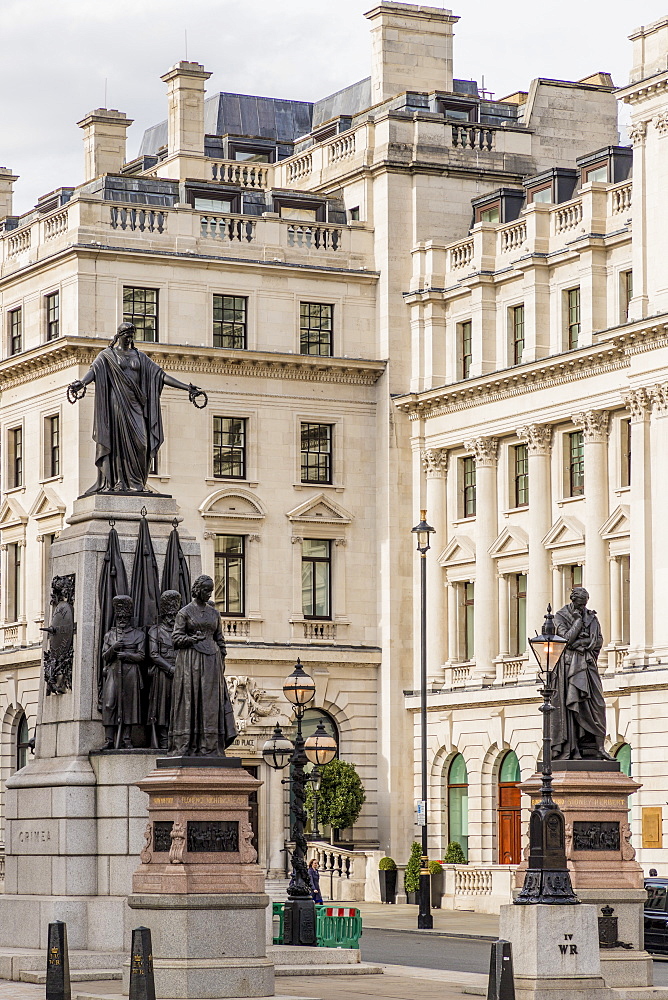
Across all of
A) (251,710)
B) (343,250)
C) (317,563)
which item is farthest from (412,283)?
(251,710)

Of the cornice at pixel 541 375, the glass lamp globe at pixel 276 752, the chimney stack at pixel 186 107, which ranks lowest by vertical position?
the glass lamp globe at pixel 276 752

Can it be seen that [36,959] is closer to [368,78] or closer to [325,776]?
[325,776]

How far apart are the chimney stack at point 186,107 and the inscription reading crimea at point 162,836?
4952 centimetres

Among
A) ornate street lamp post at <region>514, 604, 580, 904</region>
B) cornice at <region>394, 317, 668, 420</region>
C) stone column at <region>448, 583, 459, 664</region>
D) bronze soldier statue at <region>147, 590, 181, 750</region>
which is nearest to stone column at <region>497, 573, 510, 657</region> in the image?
stone column at <region>448, 583, 459, 664</region>

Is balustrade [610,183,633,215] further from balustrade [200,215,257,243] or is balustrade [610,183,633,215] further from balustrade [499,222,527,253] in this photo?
balustrade [200,215,257,243]

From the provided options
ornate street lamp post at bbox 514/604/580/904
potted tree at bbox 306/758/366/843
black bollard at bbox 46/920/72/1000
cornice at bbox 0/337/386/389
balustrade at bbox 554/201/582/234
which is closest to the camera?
black bollard at bbox 46/920/72/1000

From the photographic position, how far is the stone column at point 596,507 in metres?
65.3

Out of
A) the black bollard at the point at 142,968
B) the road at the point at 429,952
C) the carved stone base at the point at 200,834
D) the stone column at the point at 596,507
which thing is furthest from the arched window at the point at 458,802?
the black bollard at the point at 142,968

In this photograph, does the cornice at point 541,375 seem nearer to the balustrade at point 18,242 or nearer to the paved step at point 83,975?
the balustrade at point 18,242

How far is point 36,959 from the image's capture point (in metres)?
32.3

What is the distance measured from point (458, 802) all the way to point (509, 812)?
3.28 m

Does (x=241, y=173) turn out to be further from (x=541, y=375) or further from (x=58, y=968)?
(x=58, y=968)

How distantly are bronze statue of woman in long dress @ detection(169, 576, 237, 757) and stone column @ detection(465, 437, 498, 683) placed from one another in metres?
40.4

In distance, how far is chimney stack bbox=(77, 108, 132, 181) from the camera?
80.1 metres
